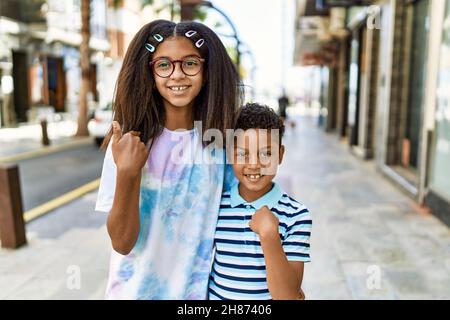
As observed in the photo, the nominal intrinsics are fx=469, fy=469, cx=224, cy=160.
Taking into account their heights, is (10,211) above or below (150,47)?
below

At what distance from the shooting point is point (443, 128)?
226 inches

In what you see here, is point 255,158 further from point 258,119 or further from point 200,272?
point 200,272

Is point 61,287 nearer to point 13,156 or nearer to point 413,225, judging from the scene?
point 413,225

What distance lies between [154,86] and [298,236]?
1.98ft

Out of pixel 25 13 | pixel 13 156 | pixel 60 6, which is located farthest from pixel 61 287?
pixel 60 6

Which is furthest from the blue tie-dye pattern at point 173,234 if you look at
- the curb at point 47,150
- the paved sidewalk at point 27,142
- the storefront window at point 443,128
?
the paved sidewalk at point 27,142

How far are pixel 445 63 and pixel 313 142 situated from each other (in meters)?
9.01

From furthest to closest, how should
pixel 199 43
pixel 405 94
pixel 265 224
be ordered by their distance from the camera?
1. pixel 405 94
2. pixel 199 43
3. pixel 265 224

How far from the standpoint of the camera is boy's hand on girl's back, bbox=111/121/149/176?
3.84 ft

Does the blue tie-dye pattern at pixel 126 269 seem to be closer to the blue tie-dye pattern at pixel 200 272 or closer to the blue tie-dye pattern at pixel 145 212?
the blue tie-dye pattern at pixel 145 212

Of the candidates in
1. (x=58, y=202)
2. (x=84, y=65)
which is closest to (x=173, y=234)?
(x=58, y=202)

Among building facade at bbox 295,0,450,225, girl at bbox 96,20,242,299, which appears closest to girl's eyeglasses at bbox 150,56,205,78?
girl at bbox 96,20,242,299

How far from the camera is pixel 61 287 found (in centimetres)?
359

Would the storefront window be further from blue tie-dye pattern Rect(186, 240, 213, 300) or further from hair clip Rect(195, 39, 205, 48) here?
hair clip Rect(195, 39, 205, 48)
